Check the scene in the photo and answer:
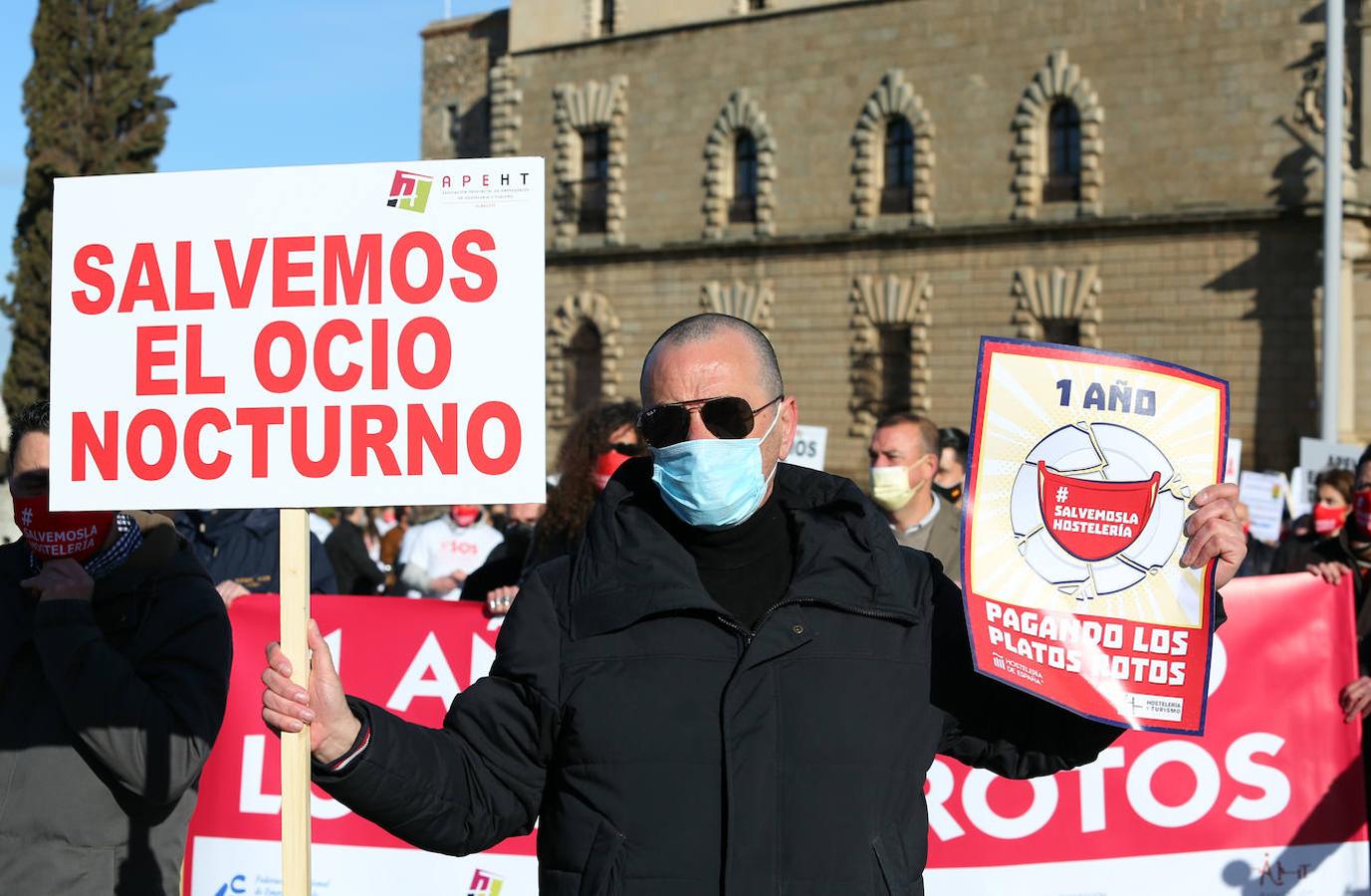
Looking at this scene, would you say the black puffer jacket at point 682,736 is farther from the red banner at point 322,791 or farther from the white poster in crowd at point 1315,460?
the white poster in crowd at point 1315,460

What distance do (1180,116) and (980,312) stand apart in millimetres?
5051

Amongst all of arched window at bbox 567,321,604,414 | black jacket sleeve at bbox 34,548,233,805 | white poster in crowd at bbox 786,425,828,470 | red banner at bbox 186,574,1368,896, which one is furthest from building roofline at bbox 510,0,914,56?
black jacket sleeve at bbox 34,548,233,805

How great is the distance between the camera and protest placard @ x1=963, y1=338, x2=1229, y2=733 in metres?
2.90

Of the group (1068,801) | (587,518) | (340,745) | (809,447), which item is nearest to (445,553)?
(1068,801)

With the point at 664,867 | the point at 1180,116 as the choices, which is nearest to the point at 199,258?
the point at 664,867

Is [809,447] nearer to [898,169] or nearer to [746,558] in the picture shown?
[746,558]

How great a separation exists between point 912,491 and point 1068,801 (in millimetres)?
1375

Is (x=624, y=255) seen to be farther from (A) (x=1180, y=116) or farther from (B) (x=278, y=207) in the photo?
(B) (x=278, y=207)

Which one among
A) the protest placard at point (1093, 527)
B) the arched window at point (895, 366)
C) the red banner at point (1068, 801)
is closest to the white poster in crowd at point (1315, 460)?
the red banner at point (1068, 801)

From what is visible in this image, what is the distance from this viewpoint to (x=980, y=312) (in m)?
31.3

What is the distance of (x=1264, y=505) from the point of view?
1428 centimetres

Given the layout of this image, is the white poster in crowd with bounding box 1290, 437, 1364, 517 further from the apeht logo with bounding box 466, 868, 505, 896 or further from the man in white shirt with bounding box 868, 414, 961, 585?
the apeht logo with bounding box 466, 868, 505, 896

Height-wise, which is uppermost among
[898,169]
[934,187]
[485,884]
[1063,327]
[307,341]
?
[898,169]

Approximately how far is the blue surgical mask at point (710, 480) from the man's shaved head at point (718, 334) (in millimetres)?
124
